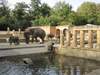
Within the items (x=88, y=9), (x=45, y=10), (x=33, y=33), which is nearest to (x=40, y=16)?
(x=45, y=10)

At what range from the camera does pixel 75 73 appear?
48.5ft

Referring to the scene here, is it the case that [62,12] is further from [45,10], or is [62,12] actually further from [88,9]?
[88,9]

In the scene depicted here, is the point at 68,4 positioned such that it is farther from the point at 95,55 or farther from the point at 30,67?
the point at 30,67

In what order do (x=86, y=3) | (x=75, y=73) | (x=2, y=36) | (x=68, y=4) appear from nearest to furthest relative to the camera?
(x=75, y=73) < (x=2, y=36) < (x=68, y=4) < (x=86, y=3)

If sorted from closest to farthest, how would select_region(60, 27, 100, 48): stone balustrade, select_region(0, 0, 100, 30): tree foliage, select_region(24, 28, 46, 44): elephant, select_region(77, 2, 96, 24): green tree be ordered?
select_region(60, 27, 100, 48): stone balustrade → select_region(24, 28, 46, 44): elephant → select_region(0, 0, 100, 30): tree foliage → select_region(77, 2, 96, 24): green tree

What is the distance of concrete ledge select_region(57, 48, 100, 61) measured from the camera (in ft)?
66.4

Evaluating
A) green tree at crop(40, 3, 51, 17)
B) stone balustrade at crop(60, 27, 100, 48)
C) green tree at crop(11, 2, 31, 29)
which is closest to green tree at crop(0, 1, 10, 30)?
green tree at crop(11, 2, 31, 29)

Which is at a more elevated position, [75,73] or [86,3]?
[86,3]

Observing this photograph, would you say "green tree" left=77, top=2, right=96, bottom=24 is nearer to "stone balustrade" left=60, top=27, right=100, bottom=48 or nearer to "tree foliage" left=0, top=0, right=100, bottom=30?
"tree foliage" left=0, top=0, right=100, bottom=30

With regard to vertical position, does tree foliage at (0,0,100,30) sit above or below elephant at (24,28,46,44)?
above

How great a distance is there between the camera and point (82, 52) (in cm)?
2144

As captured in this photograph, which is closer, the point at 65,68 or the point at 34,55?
the point at 65,68

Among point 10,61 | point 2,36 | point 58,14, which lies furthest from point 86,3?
point 10,61

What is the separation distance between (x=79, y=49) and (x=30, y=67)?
6.62m
